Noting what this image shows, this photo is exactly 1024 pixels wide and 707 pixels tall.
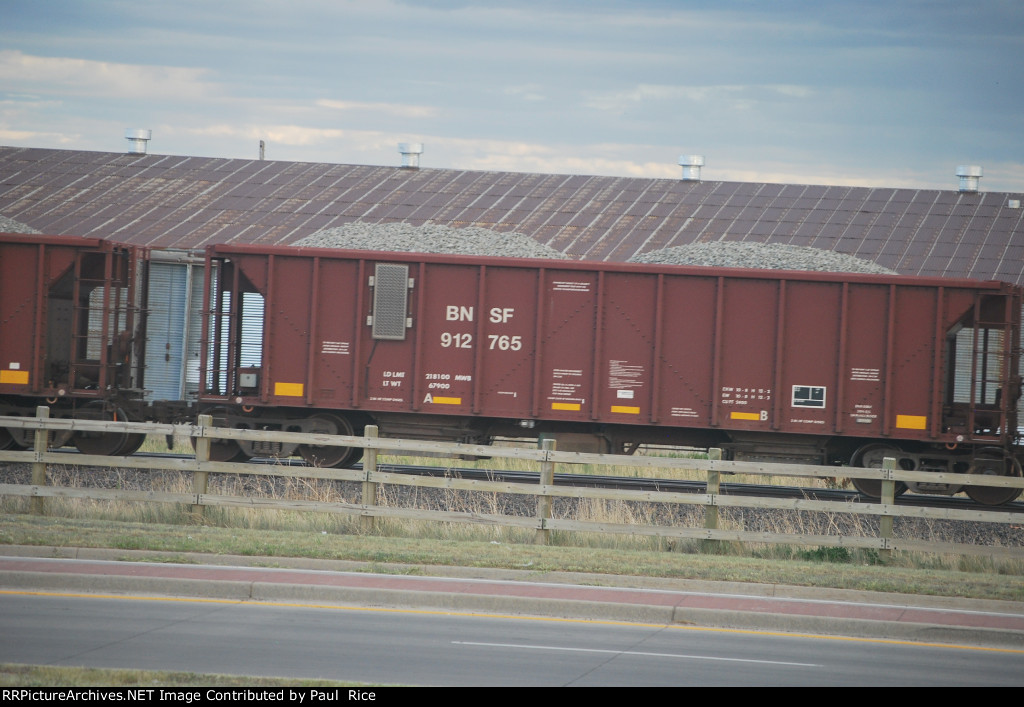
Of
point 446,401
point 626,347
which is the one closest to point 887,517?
point 626,347

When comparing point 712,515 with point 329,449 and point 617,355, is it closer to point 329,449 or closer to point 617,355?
point 617,355

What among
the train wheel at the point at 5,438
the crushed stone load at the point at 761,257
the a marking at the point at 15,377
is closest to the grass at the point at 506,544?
the train wheel at the point at 5,438

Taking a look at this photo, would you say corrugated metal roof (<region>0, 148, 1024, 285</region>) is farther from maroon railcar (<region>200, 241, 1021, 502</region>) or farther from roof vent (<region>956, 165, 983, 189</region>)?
maroon railcar (<region>200, 241, 1021, 502</region>)

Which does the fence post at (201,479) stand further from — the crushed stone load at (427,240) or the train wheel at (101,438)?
the crushed stone load at (427,240)

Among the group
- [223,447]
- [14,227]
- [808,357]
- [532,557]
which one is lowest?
[532,557]

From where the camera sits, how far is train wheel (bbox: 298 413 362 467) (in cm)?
1645

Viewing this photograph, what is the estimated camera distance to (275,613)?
8242mm

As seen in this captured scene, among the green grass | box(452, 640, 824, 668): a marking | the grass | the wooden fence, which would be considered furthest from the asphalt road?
the wooden fence

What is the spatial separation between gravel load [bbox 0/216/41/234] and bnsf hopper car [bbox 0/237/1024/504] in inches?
542

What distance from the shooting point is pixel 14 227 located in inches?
1164

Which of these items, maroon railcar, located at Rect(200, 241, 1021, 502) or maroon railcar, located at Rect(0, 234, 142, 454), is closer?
maroon railcar, located at Rect(200, 241, 1021, 502)

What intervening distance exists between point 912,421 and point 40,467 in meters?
12.2

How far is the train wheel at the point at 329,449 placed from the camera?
16.4 metres

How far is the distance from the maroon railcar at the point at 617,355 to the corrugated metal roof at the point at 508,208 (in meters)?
13.5
